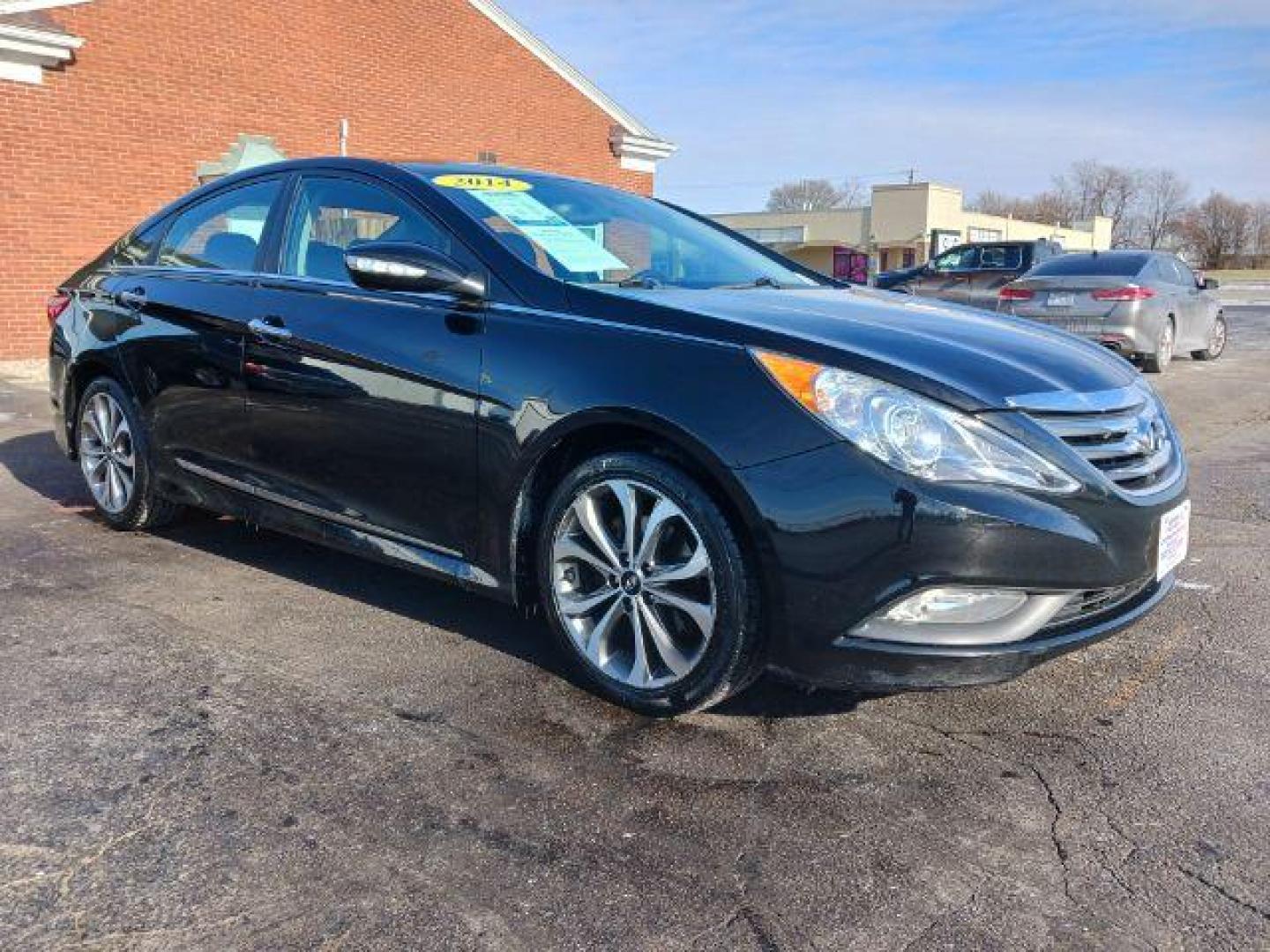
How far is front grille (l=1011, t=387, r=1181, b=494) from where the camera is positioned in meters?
2.77

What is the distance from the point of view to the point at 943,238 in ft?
147

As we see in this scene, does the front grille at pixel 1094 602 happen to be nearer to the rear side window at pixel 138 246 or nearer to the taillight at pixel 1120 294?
the rear side window at pixel 138 246

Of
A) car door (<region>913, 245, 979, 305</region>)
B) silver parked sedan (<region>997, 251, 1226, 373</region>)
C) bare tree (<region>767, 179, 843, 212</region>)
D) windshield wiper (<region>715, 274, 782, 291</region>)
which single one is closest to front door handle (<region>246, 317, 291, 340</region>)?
windshield wiper (<region>715, 274, 782, 291</region>)

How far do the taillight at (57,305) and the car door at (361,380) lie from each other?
186 centimetres

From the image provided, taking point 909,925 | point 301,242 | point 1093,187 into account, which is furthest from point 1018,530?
point 1093,187

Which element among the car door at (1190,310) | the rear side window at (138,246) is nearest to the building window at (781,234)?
the car door at (1190,310)

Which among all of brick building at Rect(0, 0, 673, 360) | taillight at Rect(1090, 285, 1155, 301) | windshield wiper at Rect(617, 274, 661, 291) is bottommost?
windshield wiper at Rect(617, 274, 661, 291)

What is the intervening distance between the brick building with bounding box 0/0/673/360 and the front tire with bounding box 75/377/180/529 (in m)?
6.74

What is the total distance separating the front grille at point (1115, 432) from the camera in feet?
9.07

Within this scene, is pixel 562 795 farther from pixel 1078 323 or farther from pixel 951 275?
pixel 951 275

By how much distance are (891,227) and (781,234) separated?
801 centimetres

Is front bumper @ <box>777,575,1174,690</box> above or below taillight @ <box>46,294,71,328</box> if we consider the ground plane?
below

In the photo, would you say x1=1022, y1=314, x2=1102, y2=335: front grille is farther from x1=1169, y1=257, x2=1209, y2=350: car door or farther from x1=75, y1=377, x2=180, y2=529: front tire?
x1=75, y1=377, x2=180, y2=529: front tire

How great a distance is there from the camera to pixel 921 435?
102 inches
